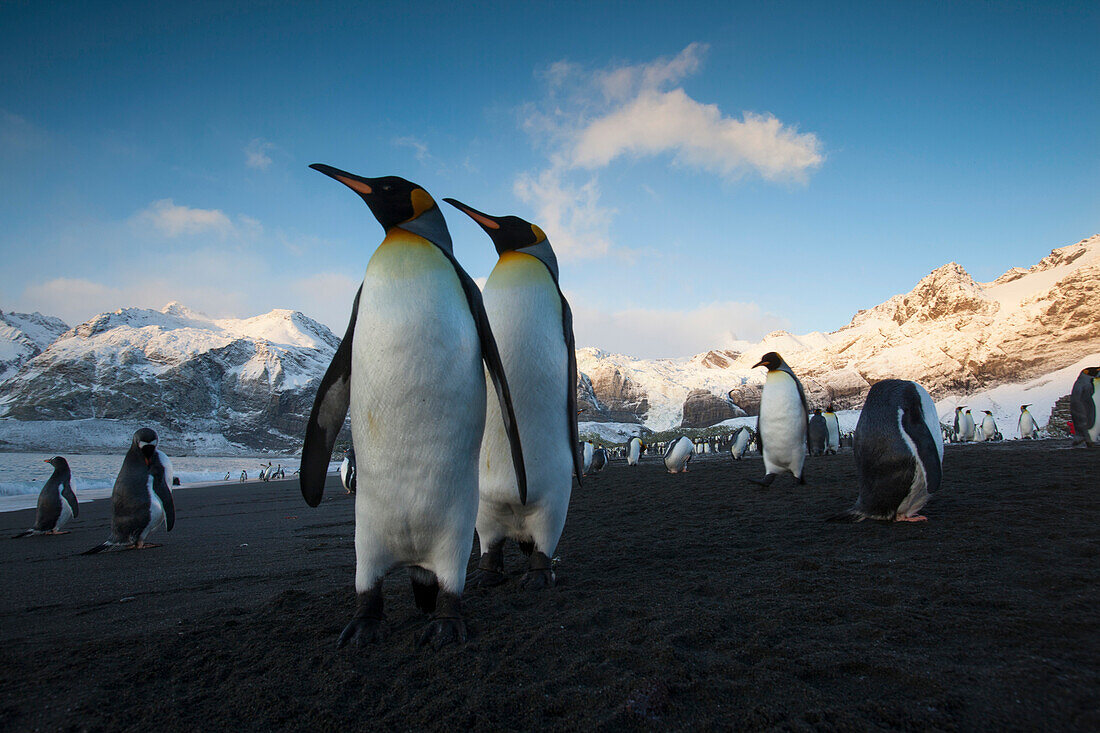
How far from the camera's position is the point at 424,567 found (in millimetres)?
2143

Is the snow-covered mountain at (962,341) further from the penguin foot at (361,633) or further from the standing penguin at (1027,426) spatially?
the penguin foot at (361,633)

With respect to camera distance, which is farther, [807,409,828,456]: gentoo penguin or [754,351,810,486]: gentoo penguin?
[807,409,828,456]: gentoo penguin

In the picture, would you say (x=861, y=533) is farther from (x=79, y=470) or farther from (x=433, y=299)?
(x=79, y=470)

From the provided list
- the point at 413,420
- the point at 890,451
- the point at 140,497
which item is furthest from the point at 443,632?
the point at 140,497

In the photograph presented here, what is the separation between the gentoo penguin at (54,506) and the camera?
6.17 metres

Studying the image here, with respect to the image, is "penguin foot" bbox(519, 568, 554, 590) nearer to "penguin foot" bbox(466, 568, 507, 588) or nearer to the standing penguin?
"penguin foot" bbox(466, 568, 507, 588)

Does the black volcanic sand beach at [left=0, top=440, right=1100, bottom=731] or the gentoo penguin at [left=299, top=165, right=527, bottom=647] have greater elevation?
the gentoo penguin at [left=299, top=165, right=527, bottom=647]

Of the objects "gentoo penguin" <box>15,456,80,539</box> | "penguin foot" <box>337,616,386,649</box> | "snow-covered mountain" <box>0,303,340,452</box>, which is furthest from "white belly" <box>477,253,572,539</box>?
"snow-covered mountain" <box>0,303,340,452</box>

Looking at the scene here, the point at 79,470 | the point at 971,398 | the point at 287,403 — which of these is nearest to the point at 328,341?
the point at 287,403

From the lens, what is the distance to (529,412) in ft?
8.96

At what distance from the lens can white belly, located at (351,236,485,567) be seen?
6.68 ft

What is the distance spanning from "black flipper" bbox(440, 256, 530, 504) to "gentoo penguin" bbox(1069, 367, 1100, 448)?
461 inches

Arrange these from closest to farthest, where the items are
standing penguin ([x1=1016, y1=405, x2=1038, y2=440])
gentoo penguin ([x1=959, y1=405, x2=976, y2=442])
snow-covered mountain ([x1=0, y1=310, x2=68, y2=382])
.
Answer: standing penguin ([x1=1016, y1=405, x2=1038, y2=440]) → gentoo penguin ([x1=959, y1=405, x2=976, y2=442]) → snow-covered mountain ([x1=0, y1=310, x2=68, y2=382])

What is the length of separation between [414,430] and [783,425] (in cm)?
637
